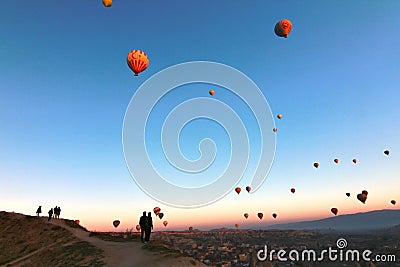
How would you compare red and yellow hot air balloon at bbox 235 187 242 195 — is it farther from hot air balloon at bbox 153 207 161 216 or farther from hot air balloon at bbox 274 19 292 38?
hot air balloon at bbox 274 19 292 38

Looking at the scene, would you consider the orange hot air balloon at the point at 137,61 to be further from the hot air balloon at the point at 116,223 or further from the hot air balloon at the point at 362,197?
the hot air balloon at the point at 362,197

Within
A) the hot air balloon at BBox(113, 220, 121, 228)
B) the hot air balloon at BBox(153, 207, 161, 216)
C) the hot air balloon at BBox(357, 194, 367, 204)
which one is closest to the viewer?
the hot air balloon at BBox(113, 220, 121, 228)

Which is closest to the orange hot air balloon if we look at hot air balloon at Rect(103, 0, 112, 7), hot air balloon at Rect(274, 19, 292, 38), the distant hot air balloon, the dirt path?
hot air balloon at Rect(103, 0, 112, 7)

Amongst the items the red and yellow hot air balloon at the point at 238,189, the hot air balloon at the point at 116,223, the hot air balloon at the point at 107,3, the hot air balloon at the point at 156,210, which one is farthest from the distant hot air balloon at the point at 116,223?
the hot air balloon at the point at 107,3

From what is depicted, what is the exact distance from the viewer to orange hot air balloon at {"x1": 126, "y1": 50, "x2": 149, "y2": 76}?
38.9 meters

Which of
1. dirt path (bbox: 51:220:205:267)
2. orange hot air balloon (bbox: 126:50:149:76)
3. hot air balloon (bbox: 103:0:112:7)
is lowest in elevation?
dirt path (bbox: 51:220:205:267)

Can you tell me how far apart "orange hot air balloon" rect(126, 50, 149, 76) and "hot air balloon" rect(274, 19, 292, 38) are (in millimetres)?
19781

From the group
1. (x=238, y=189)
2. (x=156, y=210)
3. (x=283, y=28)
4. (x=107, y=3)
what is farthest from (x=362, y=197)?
(x=107, y=3)

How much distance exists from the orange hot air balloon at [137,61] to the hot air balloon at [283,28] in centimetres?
1978

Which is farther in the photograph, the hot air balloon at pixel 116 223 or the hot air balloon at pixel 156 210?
the hot air balloon at pixel 156 210

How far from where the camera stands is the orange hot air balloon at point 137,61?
128 feet

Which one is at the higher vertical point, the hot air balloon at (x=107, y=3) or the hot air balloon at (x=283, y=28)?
the hot air balloon at (x=283, y=28)

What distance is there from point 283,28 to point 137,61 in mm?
21638

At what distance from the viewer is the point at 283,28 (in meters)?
42.8
